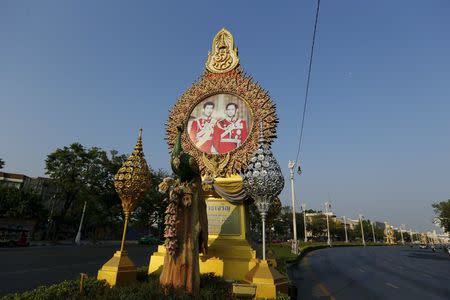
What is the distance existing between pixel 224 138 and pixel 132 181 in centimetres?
492

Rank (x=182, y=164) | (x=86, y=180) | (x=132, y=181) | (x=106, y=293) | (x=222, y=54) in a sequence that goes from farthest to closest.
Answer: (x=86, y=180), (x=222, y=54), (x=132, y=181), (x=182, y=164), (x=106, y=293)

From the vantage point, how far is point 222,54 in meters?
13.9

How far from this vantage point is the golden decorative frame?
11852 millimetres

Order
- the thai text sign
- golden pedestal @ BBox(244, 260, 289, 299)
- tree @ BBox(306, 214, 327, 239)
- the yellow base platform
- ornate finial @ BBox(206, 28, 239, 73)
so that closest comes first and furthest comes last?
golden pedestal @ BBox(244, 260, 289, 299)
the yellow base platform
the thai text sign
ornate finial @ BBox(206, 28, 239, 73)
tree @ BBox(306, 214, 327, 239)

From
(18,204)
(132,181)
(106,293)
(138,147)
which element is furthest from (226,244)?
(18,204)

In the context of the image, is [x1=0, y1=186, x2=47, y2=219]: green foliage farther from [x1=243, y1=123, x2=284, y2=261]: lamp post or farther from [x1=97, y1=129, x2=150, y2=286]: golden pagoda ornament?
[x1=243, y1=123, x2=284, y2=261]: lamp post

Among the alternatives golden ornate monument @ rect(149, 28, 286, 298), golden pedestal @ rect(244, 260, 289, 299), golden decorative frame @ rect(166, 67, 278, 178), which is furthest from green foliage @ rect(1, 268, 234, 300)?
golden decorative frame @ rect(166, 67, 278, 178)

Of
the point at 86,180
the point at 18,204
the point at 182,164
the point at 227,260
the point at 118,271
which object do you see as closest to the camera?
the point at 182,164

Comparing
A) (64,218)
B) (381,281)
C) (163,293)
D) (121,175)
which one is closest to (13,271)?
(121,175)

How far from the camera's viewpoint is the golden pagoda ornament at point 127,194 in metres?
7.94

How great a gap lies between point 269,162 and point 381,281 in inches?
451

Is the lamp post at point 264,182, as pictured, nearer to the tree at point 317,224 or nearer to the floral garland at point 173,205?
the floral garland at point 173,205

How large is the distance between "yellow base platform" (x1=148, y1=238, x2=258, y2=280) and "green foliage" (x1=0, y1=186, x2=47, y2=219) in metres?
30.7

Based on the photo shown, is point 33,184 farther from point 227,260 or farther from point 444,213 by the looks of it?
point 444,213
